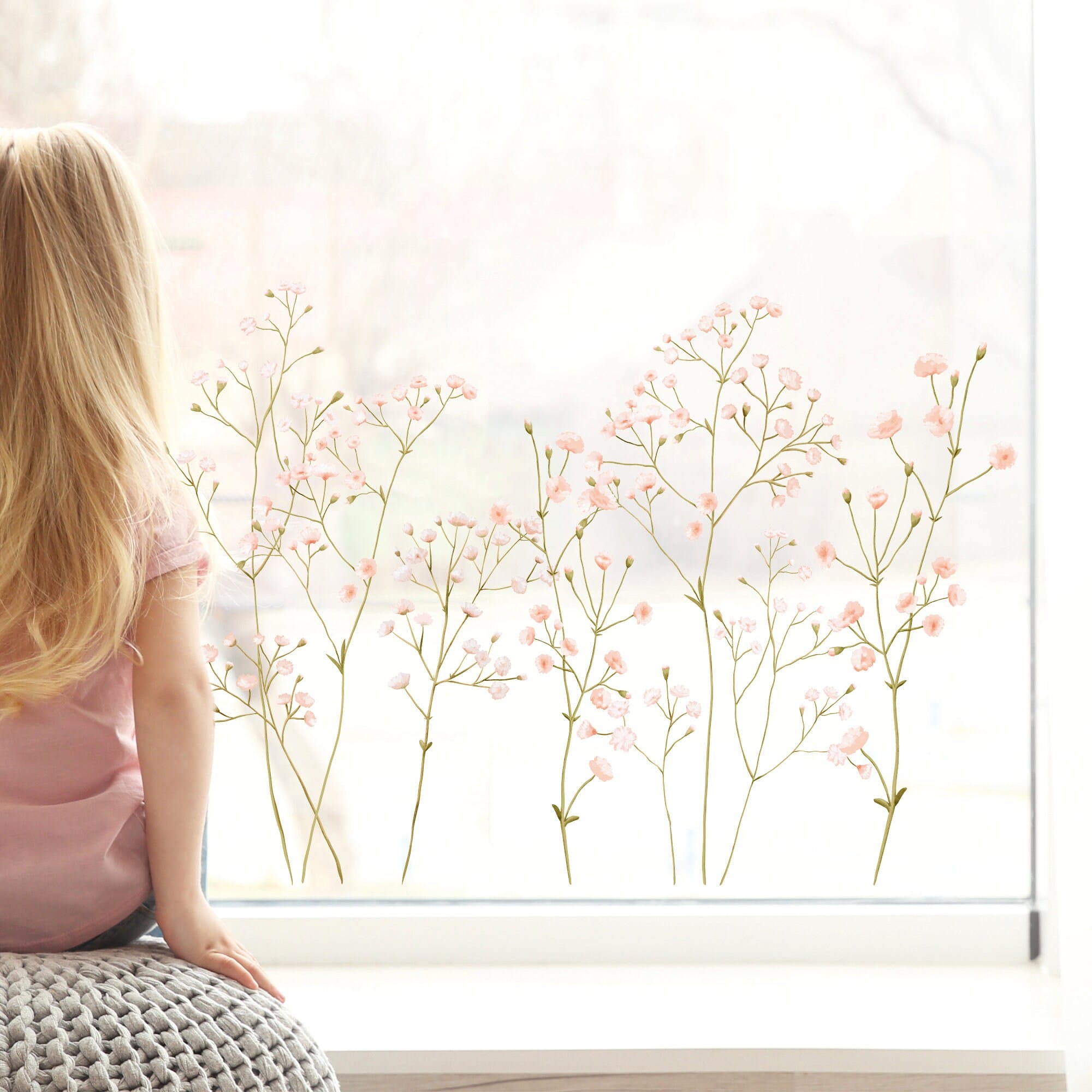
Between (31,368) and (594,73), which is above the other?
(594,73)

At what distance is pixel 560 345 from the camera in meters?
1.48

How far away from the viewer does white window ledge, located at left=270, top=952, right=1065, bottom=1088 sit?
3.97 ft

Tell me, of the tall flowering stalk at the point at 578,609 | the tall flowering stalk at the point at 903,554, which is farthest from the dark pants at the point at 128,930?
the tall flowering stalk at the point at 903,554

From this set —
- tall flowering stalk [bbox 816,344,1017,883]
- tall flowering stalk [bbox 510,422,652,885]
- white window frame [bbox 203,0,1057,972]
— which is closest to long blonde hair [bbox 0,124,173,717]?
tall flowering stalk [bbox 510,422,652,885]

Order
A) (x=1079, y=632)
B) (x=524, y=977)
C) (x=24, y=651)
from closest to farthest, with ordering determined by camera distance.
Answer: (x=24, y=651), (x=1079, y=632), (x=524, y=977)

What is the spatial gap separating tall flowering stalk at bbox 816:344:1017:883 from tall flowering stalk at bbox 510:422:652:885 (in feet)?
0.92

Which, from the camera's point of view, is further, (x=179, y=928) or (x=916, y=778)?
(x=916, y=778)

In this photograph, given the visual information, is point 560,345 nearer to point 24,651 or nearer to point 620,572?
point 620,572

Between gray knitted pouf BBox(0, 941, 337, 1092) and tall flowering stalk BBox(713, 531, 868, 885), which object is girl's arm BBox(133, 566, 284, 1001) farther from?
tall flowering stalk BBox(713, 531, 868, 885)

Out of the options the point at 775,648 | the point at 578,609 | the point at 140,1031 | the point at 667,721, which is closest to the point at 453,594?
the point at 578,609

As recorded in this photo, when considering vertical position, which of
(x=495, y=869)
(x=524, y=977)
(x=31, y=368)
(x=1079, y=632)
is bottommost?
(x=524, y=977)

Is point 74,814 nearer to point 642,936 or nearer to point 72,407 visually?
point 72,407

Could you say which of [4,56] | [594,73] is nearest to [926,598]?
[594,73]

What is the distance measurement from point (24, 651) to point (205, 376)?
2.14 feet
